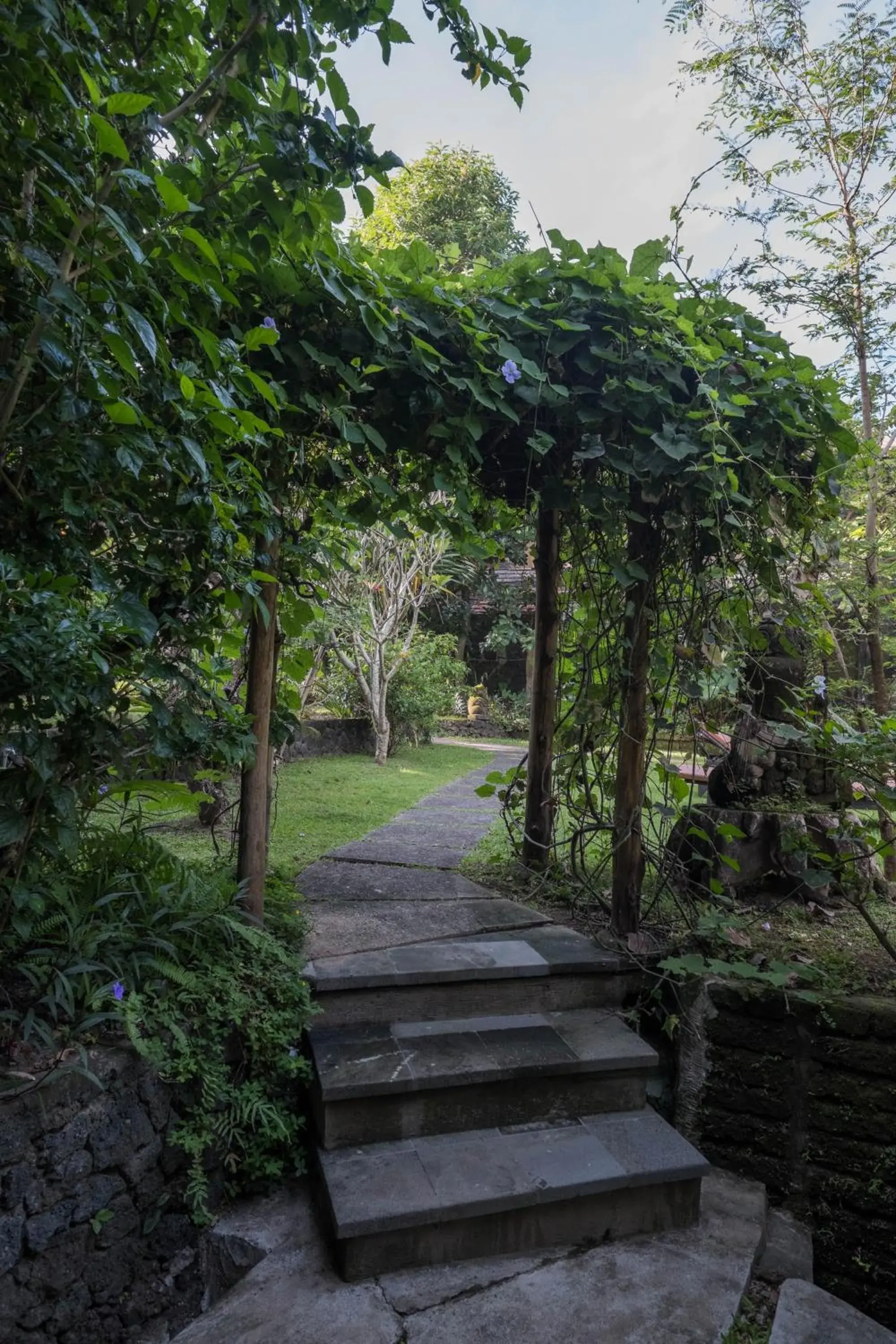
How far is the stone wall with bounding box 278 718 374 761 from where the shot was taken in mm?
8195

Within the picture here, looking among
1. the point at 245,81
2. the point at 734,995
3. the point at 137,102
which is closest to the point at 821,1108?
the point at 734,995

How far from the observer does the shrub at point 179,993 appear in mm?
1868

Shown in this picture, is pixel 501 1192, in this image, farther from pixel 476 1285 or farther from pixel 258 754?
pixel 258 754

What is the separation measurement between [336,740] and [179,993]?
22.8 feet

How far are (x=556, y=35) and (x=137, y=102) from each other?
10.1 ft

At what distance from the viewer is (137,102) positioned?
4.42 feet

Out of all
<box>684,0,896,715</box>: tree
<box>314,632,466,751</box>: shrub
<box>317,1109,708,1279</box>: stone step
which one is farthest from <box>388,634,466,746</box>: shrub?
<box>317,1109,708,1279</box>: stone step

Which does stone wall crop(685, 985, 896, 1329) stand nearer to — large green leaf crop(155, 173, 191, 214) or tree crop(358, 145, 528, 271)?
large green leaf crop(155, 173, 191, 214)

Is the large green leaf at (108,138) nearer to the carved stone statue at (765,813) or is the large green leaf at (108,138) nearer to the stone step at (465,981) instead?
the stone step at (465,981)

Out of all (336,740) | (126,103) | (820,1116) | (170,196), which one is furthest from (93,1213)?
(336,740)

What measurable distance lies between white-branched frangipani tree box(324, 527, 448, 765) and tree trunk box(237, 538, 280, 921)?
Answer: 16.6ft

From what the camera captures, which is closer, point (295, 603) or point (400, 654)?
point (295, 603)

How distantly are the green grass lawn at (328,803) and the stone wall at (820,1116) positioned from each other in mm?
1807

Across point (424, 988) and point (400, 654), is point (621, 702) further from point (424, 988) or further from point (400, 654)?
point (400, 654)
